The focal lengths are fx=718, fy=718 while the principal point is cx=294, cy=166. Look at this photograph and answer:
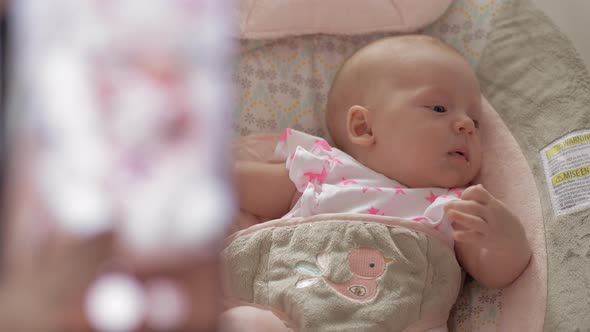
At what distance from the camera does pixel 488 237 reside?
1.00 metres

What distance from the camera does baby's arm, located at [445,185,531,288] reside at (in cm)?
99

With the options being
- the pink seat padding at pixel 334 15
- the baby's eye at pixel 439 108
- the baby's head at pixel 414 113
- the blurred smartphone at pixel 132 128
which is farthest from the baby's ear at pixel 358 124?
the blurred smartphone at pixel 132 128

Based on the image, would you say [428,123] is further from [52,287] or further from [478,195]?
A: [52,287]

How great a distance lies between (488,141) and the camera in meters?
1.26

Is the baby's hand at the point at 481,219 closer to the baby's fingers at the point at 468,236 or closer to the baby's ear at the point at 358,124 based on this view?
the baby's fingers at the point at 468,236

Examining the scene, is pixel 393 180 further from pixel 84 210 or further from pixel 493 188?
pixel 84 210

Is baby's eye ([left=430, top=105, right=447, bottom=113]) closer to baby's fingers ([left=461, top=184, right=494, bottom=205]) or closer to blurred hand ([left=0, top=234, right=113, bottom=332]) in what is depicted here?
baby's fingers ([left=461, top=184, right=494, bottom=205])

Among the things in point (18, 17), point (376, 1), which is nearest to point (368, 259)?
point (376, 1)

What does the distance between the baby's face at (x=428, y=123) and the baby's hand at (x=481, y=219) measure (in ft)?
0.51

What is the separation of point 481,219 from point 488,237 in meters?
0.03

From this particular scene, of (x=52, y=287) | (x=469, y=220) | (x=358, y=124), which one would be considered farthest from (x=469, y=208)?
(x=52, y=287)

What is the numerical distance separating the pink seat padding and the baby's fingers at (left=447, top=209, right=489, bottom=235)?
532mm

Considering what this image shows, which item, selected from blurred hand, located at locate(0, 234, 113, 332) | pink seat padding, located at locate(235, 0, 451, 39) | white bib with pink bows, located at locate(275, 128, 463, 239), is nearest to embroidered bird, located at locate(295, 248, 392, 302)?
white bib with pink bows, located at locate(275, 128, 463, 239)

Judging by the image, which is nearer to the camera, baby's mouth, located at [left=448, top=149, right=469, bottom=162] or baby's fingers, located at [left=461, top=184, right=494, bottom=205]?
baby's fingers, located at [left=461, top=184, right=494, bottom=205]
